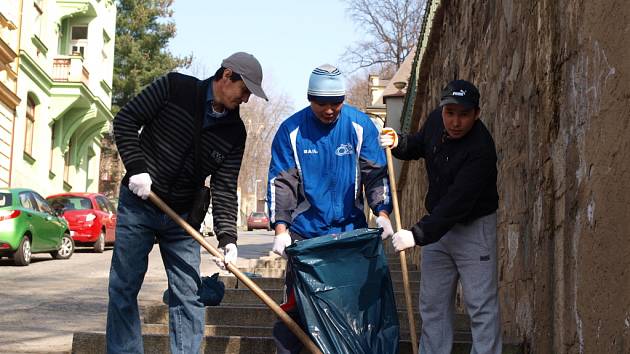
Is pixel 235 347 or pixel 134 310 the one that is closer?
pixel 134 310

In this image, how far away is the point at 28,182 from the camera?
2522 centimetres

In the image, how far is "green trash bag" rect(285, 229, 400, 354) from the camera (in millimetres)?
4672

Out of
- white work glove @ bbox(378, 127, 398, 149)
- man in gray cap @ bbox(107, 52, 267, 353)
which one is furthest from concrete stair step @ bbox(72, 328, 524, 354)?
white work glove @ bbox(378, 127, 398, 149)

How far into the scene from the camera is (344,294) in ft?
15.5

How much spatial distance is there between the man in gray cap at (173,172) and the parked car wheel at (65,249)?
524 inches

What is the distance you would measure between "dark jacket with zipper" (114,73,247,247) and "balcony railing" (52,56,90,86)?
24333mm

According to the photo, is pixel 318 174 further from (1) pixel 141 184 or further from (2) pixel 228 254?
(1) pixel 141 184

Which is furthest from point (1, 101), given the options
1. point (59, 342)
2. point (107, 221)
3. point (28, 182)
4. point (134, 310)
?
point (134, 310)

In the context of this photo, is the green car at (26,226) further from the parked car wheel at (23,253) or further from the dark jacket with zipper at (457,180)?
the dark jacket with zipper at (457,180)

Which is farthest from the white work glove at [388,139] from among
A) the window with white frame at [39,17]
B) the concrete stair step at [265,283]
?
the window with white frame at [39,17]

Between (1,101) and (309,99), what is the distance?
19528 mm

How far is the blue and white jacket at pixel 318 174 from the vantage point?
16.4ft

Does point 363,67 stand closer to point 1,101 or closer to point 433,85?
point 1,101

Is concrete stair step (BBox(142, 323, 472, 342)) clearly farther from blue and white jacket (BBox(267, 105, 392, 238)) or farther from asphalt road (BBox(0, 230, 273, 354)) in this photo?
blue and white jacket (BBox(267, 105, 392, 238))
